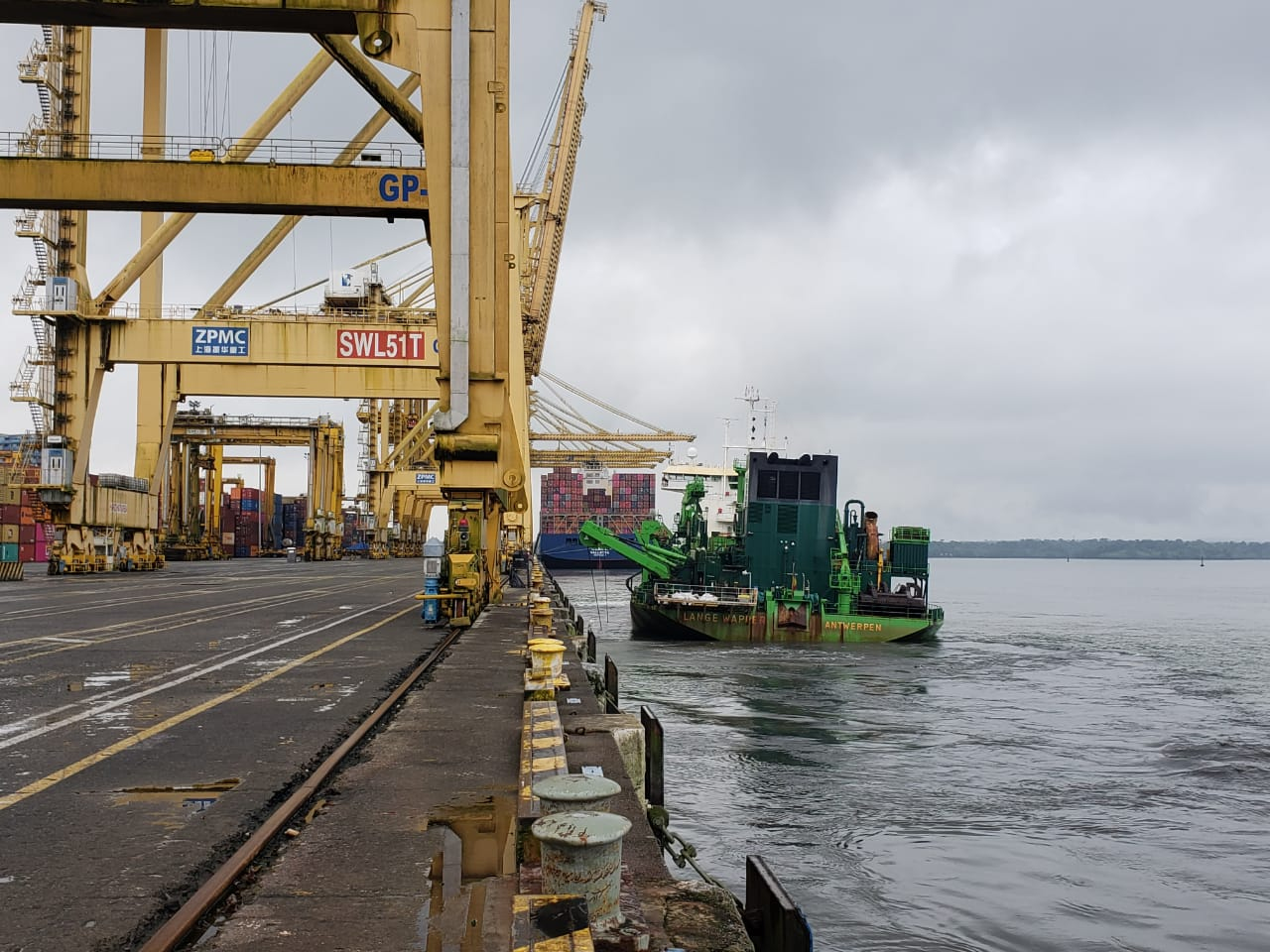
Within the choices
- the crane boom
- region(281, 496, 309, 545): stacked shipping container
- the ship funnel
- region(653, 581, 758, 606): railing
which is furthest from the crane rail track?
region(281, 496, 309, 545): stacked shipping container

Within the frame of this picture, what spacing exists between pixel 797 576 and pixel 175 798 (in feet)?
105

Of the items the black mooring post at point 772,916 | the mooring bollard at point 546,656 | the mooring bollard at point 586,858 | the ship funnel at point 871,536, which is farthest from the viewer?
the ship funnel at point 871,536

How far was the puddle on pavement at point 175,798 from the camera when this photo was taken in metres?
6.25

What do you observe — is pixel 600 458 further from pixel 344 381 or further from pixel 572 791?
pixel 572 791

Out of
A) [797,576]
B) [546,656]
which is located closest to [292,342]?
[797,576]

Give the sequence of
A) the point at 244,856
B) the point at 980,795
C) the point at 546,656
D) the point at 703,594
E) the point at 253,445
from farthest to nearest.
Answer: the point at 253,445 < the point at 703,594 < the point at 980,795 < the point at 546,656 < the point at 244,856

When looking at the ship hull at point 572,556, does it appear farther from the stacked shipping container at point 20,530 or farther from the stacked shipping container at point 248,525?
the stacked shipping container at point 20,530

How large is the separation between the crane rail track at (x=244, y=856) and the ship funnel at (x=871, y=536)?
98.9 ft

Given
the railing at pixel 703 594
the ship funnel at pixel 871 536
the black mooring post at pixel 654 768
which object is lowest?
the railing at pixel 703 594

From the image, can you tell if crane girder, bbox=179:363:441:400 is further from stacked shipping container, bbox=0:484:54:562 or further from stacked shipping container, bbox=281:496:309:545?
stacked shipping container, bbox=281:496:309:545

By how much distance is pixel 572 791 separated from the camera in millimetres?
4305

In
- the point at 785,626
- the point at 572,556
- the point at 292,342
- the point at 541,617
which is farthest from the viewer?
the point at 572,556

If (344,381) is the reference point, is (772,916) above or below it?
below

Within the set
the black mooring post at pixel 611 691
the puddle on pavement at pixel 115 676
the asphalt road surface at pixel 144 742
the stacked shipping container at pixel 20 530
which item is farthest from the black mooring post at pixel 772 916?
the stacked shipping container at pixel 20 530
